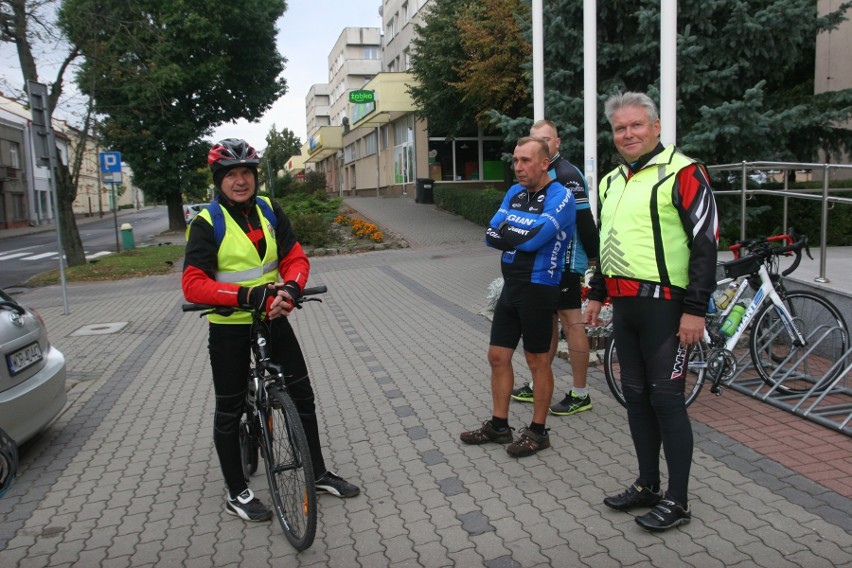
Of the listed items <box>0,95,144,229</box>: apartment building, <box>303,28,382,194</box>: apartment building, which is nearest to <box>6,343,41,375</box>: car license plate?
<box>0,95,144,229</box>: apartment building

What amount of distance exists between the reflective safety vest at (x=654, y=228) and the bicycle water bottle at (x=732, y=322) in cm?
226

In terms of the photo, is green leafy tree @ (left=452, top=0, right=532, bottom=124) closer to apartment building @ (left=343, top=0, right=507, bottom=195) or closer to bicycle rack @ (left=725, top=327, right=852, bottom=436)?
apartment building @ (left=343, top=0, right=507, bottom=195)

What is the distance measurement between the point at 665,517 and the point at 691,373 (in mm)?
2170

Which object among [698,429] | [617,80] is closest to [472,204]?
[617,80]

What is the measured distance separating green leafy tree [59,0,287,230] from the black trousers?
23.7 metres

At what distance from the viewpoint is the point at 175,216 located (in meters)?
32.1

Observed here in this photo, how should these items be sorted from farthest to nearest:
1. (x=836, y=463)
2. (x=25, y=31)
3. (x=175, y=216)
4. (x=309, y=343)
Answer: (x=175, y=216)
(x=25, y=31)
(x=309, y=343)
(x=836, y=463)

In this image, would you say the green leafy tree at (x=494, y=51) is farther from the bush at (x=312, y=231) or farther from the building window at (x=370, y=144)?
the building window at (x=370, y=144)

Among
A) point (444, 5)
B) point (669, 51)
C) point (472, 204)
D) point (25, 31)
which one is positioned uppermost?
point (444, 5)

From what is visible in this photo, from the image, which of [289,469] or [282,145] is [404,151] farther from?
[282,145]

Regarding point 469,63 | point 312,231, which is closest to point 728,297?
point 312,231

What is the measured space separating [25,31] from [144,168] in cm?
1415

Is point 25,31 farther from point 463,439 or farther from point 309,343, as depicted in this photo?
point 463,439

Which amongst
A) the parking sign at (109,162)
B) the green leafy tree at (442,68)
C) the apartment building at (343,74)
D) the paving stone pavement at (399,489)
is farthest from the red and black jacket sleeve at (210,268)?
the apartment building at (343,74)
